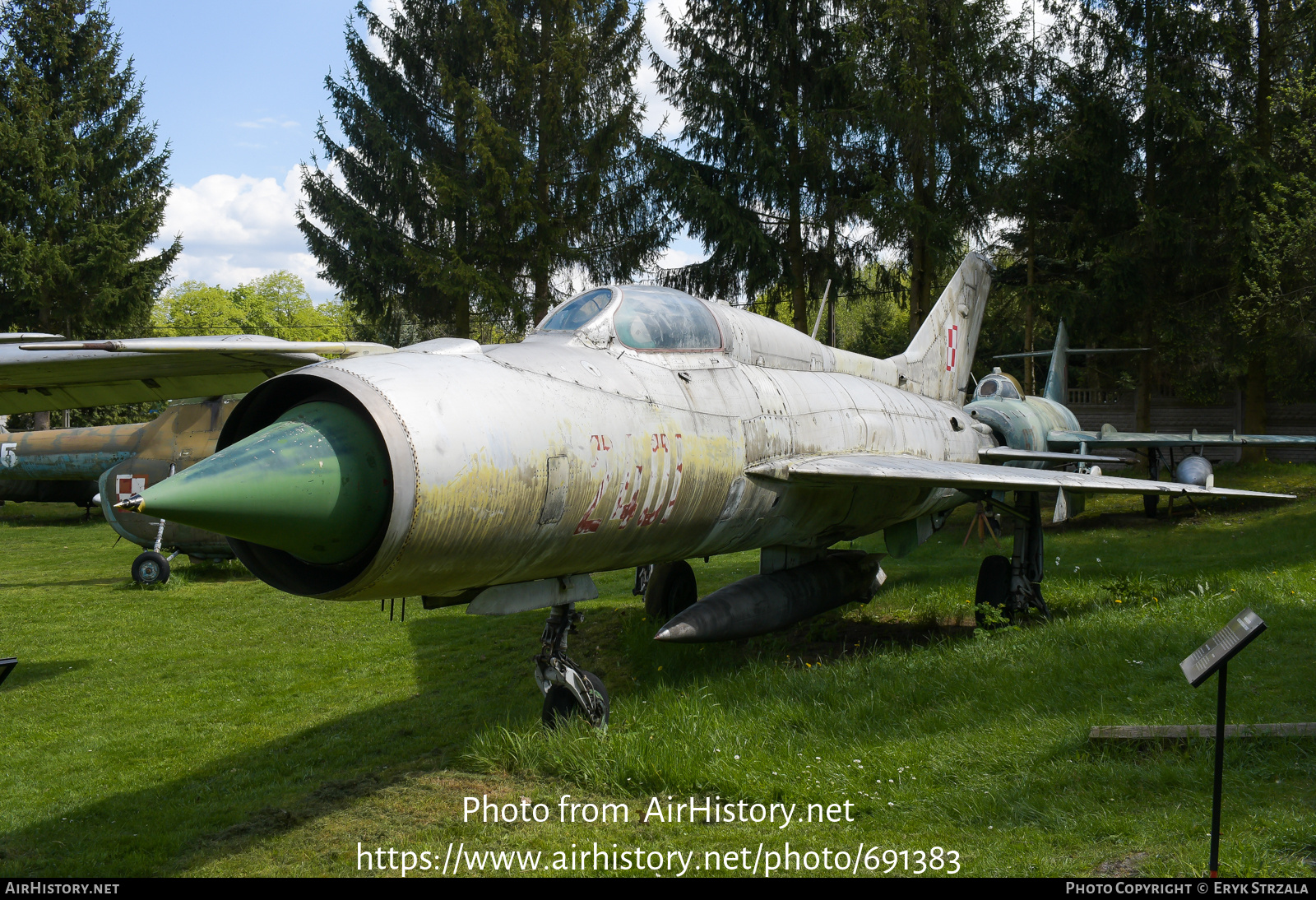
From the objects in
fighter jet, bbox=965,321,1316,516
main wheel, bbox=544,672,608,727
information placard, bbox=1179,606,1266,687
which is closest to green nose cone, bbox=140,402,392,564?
main wheel, bbox=544,672,608,727

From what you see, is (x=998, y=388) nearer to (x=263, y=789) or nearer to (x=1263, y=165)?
(x=1263, y=165)

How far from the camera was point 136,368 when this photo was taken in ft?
24.5

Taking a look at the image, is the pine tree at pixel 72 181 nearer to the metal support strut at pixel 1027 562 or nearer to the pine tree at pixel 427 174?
the pine tree at pixel 427 174

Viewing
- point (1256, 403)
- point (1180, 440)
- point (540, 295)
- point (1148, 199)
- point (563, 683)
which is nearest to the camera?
point (563, 683)

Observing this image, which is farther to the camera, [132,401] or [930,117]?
[930,117]

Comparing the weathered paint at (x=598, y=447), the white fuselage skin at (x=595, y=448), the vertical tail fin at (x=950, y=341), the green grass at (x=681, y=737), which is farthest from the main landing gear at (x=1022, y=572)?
the white fuselage skin at (x=595, y=448)

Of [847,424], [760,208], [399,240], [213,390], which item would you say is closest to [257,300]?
[399,240]

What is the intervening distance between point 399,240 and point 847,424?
1706 centimetres

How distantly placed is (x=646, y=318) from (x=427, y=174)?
16.9 metres

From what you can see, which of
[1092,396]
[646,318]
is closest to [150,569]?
[646,318]

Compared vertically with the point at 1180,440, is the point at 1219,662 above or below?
below

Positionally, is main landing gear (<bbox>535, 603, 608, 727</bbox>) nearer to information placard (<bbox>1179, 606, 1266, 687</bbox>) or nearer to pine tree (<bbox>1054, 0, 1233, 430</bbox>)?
information placard (<bbox>1179, 606, 1266, 687</bbox>)
